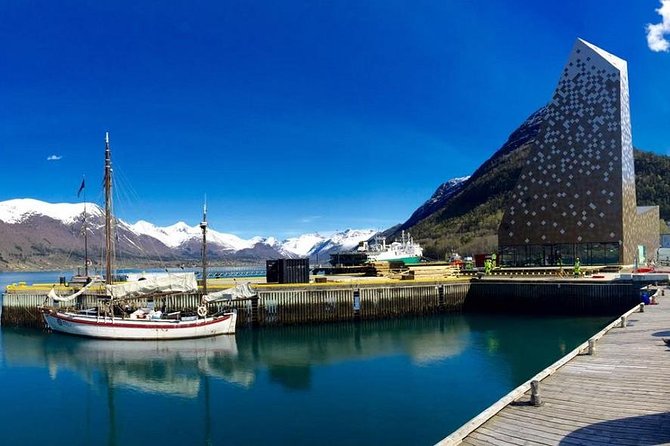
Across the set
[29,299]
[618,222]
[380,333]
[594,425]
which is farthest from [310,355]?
[618,222]

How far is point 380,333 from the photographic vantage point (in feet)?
147

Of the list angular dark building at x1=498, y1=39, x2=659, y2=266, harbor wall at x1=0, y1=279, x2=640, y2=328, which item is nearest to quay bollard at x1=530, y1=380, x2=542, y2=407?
harbor wall at x1=0, y1=279, x2=640, y2=328

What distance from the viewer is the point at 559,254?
77625 millimetres

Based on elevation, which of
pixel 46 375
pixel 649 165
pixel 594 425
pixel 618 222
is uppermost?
pixel 649 165

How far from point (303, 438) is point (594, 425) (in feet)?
35.6

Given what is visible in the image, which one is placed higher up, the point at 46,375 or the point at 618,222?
the point at 618,222

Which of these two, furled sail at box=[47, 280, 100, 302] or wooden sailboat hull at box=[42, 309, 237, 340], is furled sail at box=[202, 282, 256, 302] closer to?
wooden sailboat hull at box=[42, 309, 237, 340]

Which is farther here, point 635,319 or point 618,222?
point 618,222

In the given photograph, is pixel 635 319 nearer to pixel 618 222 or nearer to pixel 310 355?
pixel 310 355

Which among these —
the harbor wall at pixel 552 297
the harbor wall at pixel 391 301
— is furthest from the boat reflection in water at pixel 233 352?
the harbor wall at pixel 552 297

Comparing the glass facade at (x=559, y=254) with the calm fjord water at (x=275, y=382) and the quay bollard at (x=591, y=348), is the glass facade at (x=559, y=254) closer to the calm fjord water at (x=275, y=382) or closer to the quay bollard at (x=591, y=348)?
the calm fjord water at (x=275, y=382)

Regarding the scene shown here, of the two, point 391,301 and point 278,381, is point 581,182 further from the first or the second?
point 278,381

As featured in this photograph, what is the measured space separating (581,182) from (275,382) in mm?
62930

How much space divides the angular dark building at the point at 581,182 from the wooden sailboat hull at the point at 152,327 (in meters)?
50.9
